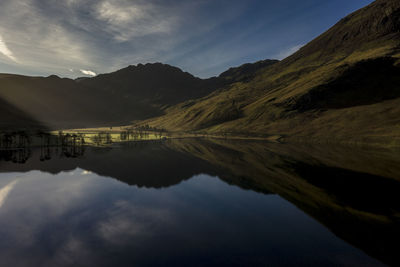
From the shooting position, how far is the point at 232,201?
47219 millimetres

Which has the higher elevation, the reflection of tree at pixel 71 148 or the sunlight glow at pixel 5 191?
the reflection of tree at pixel 71 148

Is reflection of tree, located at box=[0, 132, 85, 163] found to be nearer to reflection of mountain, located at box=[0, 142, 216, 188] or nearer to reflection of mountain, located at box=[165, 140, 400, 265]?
reflection of mountain, located at box=[0, 142, 216, 188]

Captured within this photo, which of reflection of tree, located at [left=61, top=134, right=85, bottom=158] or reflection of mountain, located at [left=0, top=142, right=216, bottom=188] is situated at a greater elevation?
reflection of tree, located at [left=61, top=134, right=85, bottom=158]

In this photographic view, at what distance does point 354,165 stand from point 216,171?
5155 cm

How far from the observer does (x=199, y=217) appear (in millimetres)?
37188

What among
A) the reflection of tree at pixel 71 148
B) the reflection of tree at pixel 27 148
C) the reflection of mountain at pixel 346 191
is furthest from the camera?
the reflection of tree at pixel 71 148

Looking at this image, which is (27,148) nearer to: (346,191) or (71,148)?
(71,148)

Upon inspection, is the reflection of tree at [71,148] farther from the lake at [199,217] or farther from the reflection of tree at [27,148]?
the lake at [199,217]

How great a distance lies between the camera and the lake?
25.1 meters

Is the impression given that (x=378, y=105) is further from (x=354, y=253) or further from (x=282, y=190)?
(x=354, y=253)

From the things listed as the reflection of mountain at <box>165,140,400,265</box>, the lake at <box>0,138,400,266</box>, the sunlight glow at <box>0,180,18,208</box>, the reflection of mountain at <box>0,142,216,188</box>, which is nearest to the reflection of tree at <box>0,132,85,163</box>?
the reflection of mountain at <box>0,142,216,188</box>

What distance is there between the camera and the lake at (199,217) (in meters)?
25.1

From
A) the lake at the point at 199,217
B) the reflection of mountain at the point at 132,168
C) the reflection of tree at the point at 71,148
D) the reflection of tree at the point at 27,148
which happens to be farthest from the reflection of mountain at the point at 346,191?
the reflection of tree at the point at 27,148

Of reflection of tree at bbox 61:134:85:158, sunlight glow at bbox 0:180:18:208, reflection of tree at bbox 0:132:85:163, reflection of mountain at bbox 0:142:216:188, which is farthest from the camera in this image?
reflection of tree at bbox 61:134:85:158
